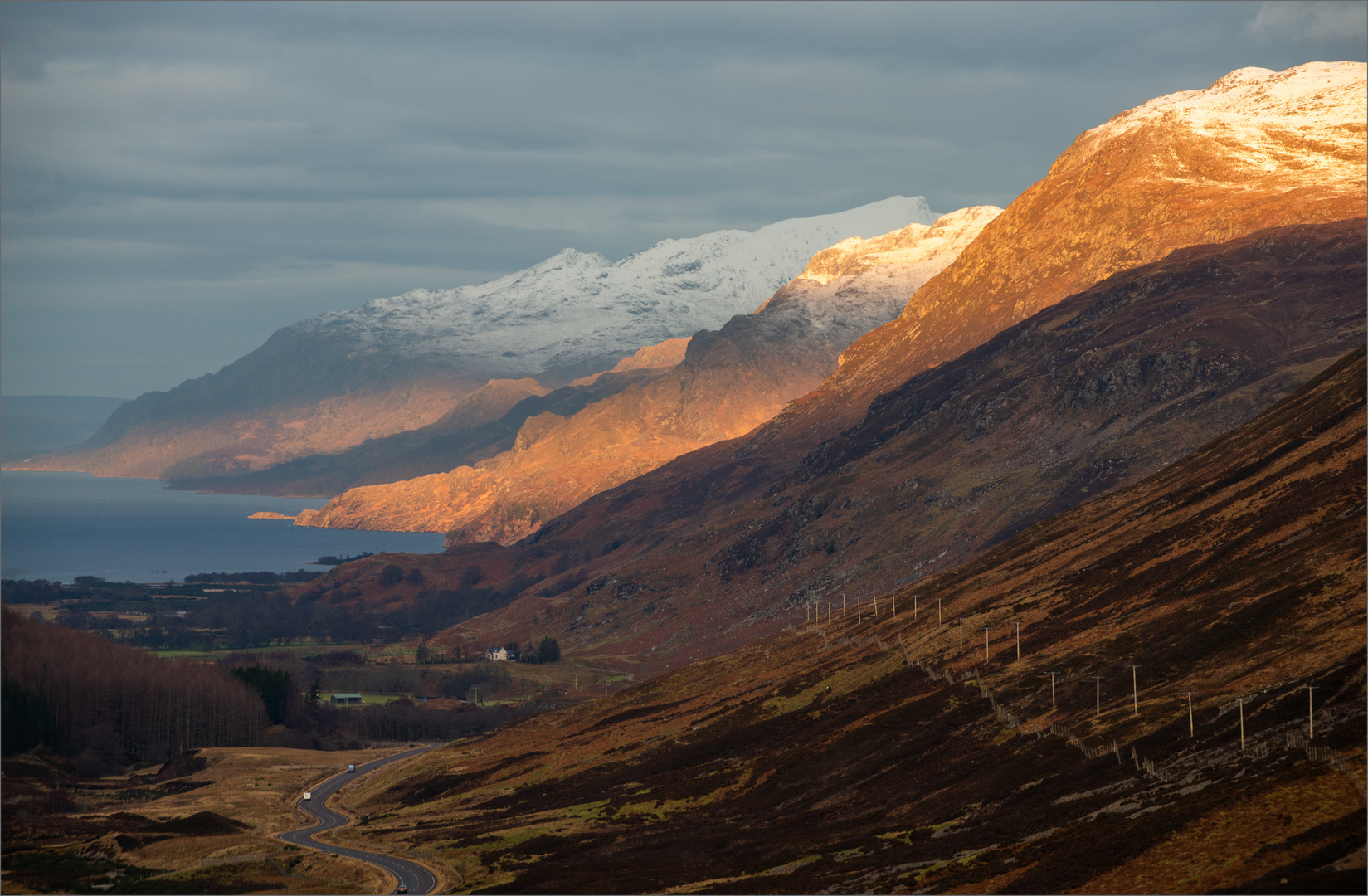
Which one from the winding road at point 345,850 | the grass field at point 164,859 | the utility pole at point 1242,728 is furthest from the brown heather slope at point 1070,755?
the grass field at point 164,859

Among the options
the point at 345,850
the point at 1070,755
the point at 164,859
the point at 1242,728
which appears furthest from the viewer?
the point at 345,850

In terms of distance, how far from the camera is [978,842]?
343 ft

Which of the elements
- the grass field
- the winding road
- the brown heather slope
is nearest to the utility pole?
the brown heather slope

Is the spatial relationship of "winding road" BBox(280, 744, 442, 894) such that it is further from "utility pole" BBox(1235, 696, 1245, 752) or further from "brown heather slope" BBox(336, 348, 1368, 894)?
"utility pole" BBox(1235, 696, 1245, 752)

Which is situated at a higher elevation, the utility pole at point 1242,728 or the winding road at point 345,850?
the utility pole at point 1242,728

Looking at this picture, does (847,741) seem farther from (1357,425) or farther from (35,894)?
(35,894)

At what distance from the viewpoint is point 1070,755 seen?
12400 cm

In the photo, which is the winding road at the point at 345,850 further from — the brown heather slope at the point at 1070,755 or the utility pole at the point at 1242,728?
the utility pole at the point at 1242,728

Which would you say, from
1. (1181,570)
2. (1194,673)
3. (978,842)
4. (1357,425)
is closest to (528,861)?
(978,842)

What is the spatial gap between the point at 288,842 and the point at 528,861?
31.6 m

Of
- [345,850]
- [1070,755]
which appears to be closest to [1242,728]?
[1070,755]

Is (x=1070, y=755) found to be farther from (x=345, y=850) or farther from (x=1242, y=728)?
(x=345, y=850)

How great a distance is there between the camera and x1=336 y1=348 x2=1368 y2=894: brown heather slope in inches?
3526

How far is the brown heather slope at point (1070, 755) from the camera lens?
89562mm
